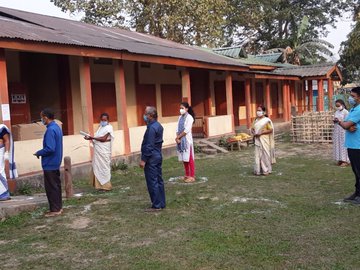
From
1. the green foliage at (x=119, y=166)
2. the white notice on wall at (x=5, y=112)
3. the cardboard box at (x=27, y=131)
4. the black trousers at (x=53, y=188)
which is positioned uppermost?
the white notice on wall at (x=5, y=112)

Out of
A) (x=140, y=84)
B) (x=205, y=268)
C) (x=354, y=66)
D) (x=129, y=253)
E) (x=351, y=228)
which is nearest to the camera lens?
(x=205, y=268)

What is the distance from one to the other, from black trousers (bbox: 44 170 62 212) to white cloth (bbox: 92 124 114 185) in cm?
160

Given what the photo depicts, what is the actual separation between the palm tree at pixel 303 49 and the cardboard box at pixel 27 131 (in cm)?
2124

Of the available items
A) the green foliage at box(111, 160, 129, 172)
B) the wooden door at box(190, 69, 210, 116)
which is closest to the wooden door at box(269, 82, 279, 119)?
the wooden door at box(190, 69, 210, 116)

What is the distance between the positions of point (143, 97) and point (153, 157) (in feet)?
27.9

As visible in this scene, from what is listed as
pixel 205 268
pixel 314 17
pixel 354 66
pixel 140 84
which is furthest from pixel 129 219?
pixel 314 17

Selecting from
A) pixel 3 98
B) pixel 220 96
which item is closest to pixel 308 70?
pixel 220 96

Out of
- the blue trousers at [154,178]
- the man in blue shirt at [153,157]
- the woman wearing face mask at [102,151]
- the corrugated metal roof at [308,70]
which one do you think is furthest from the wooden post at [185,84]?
the corrugated metal roof at [308,70]

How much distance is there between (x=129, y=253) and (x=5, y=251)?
1.41 meters

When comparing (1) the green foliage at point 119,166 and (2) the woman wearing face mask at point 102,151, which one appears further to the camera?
(1) the green foliage at point 119,166

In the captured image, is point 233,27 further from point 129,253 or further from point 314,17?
point 129,253

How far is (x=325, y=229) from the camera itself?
5129 mm

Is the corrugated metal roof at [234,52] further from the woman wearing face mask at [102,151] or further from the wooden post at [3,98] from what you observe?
the wooden post at [3,98]

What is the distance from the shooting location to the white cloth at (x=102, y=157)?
311 inches
